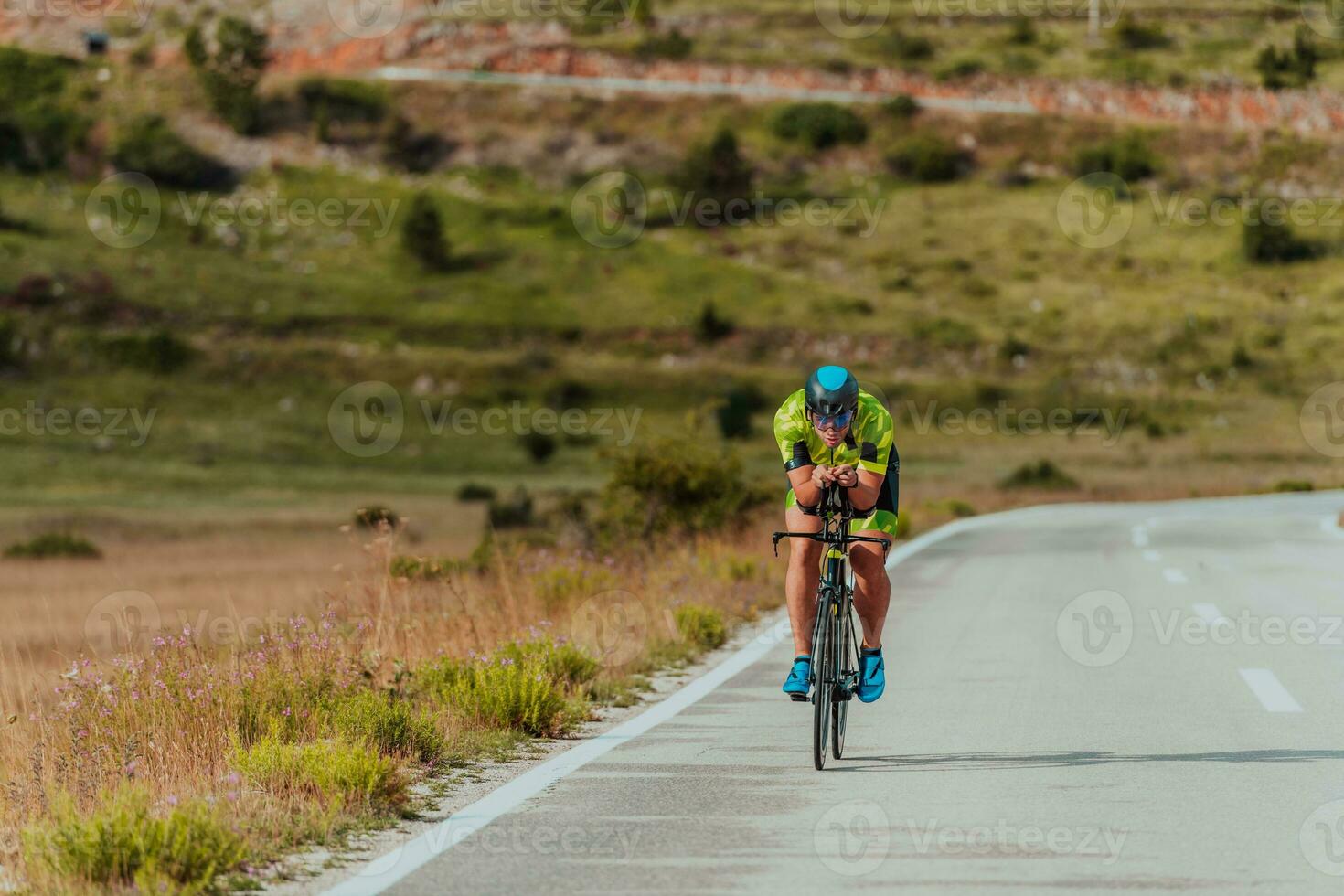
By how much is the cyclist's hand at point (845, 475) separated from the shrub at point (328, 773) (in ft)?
7.99

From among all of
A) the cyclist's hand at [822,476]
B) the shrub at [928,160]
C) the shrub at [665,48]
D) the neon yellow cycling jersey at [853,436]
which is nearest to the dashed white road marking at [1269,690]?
the neon yellow cycling jersey at [853,436]

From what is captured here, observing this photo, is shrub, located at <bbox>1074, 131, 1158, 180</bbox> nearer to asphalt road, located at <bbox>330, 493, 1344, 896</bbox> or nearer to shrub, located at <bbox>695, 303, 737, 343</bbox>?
shrub, located at <bbox>695, 303, 737, 343</bbox>

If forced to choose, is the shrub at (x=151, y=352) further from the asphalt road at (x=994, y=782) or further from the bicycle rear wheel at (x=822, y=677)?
the bicycle rear wheel at (x=822, y=677)

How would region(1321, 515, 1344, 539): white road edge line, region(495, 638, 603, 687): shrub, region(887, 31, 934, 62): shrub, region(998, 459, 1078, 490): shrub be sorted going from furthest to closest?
region(887, 31, 934, 62): shrub → region(998, 459, 1078, 490): shrub → region(1321, 515, 1344, 539): white road edge line → region(495, 638, 603, 687): shrub

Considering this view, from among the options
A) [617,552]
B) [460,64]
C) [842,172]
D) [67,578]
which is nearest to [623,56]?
[460,64]

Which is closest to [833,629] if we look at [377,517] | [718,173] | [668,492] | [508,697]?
[508,697]

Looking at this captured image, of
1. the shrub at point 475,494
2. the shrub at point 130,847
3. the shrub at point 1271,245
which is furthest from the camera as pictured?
the shrub at point 1271,245

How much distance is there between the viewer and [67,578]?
32531 millimetres

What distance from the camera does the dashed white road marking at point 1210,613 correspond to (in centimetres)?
1642

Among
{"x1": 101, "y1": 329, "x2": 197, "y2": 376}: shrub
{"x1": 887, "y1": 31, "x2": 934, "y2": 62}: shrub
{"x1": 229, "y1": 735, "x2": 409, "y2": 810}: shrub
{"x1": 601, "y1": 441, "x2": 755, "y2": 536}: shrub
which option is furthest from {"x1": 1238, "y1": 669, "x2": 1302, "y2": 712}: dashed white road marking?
{"x1": 887, "y1": 31, "x2": 934, "y2": 62}: shrub

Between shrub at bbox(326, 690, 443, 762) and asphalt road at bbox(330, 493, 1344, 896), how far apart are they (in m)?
0.75

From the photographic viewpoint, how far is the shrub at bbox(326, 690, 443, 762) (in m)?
9.05

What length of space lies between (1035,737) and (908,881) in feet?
11.9

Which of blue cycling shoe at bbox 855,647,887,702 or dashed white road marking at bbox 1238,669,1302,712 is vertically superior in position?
blue cycling shoe at bbox 855,647,887,702
